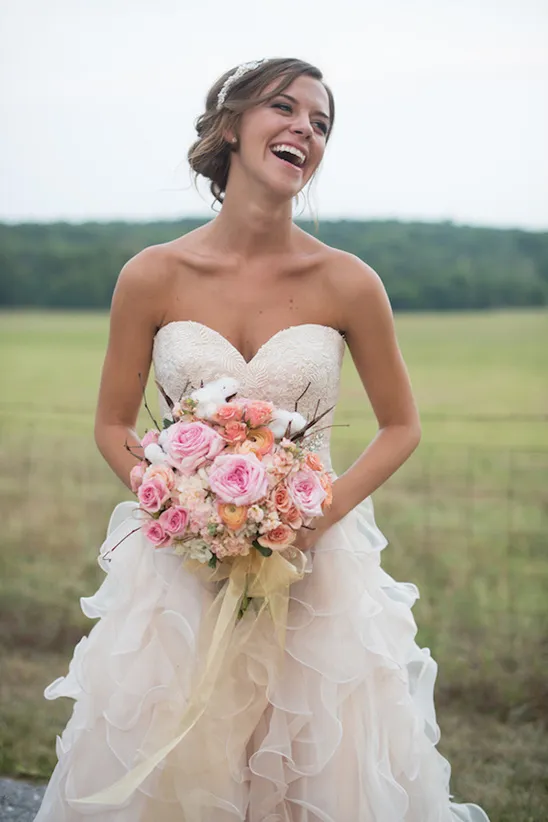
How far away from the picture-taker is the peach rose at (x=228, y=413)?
2.50m

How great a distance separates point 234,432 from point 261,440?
0.22 feet

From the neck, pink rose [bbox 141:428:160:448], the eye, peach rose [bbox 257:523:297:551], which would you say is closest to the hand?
peach rose [bbox 257:523:297:551]

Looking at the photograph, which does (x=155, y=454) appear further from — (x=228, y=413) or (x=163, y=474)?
(x=228, y=413)

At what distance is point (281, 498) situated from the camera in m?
2.46

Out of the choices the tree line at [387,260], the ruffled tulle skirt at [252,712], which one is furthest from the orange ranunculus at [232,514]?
the tree line at [387,260]

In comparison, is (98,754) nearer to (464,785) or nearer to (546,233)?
(464,785)

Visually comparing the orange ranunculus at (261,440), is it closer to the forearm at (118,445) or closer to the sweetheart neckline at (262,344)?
the sweetheart neckline at (262,344)

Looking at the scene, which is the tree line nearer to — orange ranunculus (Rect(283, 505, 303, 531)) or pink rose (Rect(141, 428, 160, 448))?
pink rose (Rect(141, 428, 160, 448))

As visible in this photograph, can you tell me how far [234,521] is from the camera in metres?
2.40

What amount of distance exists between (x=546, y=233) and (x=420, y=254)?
82.2 inches

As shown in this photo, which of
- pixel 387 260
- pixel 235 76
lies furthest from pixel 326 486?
pixel 387 260

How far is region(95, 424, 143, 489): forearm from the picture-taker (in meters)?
A: 3.07

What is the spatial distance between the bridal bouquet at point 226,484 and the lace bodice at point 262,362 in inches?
15.0

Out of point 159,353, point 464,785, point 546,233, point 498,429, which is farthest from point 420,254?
point 159,353
